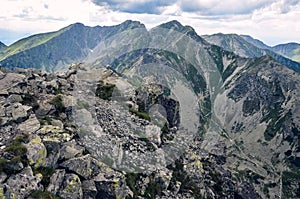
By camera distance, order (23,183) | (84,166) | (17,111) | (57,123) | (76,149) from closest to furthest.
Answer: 1. (23,183)
2. (84,166)
3. (76,149)
4. (57,123)
5. (17,111)

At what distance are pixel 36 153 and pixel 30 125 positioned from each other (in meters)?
8.38

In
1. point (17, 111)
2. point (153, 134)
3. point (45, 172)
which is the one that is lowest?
point (153, 134)

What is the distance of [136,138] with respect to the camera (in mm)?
54469

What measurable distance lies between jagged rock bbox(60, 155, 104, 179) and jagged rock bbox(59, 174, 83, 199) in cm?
135

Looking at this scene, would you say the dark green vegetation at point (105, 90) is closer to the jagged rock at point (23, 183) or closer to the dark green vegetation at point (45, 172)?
the dark green vegetation at point (45, 172)

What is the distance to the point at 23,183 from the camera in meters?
36.7

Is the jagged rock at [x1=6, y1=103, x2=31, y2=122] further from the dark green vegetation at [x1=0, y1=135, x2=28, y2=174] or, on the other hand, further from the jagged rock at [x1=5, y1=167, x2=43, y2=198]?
the jagged rock at [x1=5, y1=167, x2=43, y2=198]

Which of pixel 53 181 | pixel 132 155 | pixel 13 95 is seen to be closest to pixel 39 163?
pixel 53 181

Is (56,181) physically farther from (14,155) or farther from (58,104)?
(58,104)

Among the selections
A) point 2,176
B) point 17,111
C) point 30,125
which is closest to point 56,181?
point 2,176

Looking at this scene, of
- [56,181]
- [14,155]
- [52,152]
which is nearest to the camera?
[14,155]

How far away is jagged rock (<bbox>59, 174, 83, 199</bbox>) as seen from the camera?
39588 millimetres

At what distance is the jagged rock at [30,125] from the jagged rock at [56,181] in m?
8.74

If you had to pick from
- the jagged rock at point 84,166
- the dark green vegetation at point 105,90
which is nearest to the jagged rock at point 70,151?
the jagged rock at point 84,166
